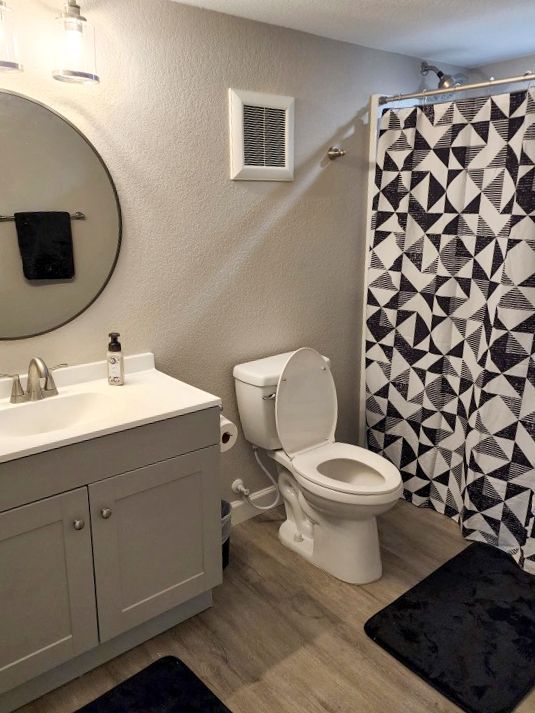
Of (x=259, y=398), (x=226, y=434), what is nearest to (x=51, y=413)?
(x=226, y=434)

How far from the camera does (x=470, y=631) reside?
2.03 m

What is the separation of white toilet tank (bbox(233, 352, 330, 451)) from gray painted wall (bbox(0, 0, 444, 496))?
3.2 inches

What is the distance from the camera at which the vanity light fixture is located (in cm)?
167

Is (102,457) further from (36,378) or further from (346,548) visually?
(346,548)

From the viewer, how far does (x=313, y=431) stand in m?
2.53

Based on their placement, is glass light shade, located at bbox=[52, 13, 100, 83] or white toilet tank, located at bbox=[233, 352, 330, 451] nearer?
glass light shade, located at bbox=[52, 13, 100, 83]

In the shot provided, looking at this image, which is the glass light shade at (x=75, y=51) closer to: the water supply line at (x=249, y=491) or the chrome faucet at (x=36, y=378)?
the chrome faucet at (x=36, y=378)

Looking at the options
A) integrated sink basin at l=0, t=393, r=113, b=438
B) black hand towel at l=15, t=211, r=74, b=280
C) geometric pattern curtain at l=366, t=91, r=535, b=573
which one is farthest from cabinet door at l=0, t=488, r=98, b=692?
geometric pattern curtain at l=366, t=91, r=535, b=573

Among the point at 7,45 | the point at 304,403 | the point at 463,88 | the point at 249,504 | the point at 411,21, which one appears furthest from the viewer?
the point at 249,504

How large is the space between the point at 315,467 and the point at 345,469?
22 cm

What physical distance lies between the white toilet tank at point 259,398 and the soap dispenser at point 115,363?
0.57 metres

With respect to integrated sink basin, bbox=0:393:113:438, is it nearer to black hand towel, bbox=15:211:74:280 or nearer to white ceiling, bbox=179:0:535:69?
black hand towel, bbox=15:211:74:280

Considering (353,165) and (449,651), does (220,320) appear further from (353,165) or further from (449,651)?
(449,651)

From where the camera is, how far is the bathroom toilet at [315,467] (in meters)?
2.20
